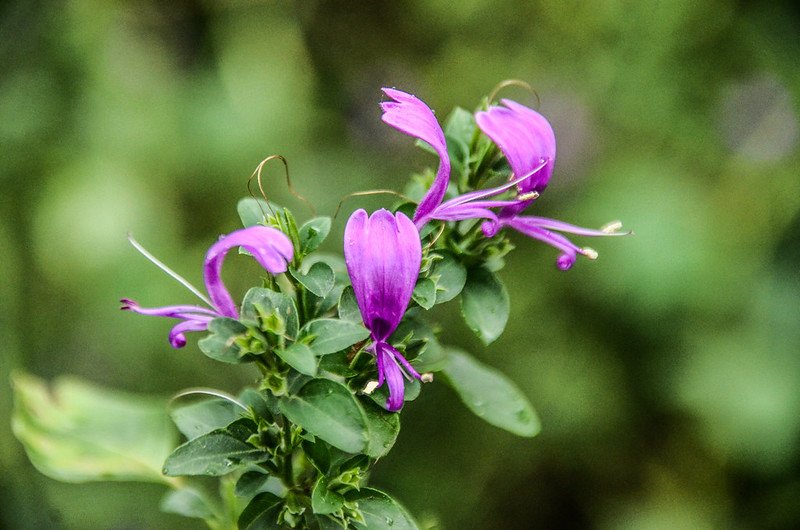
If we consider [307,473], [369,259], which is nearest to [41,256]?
[307,473]

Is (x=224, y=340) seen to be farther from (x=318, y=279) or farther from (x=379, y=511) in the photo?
(x=379, y=511)

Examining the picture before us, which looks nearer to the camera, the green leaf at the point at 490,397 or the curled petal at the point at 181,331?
the curled petal at the point at 181,331

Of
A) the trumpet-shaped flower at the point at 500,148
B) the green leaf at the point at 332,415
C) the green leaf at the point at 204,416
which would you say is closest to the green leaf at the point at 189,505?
the green leaf at the point at 204,416

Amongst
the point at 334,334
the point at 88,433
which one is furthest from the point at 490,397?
the point at 88,433

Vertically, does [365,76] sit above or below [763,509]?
above

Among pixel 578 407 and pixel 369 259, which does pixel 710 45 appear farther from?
pixel 369 259

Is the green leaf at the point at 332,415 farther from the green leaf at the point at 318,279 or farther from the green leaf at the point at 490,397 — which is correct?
the green leaf at the point at 490,397
